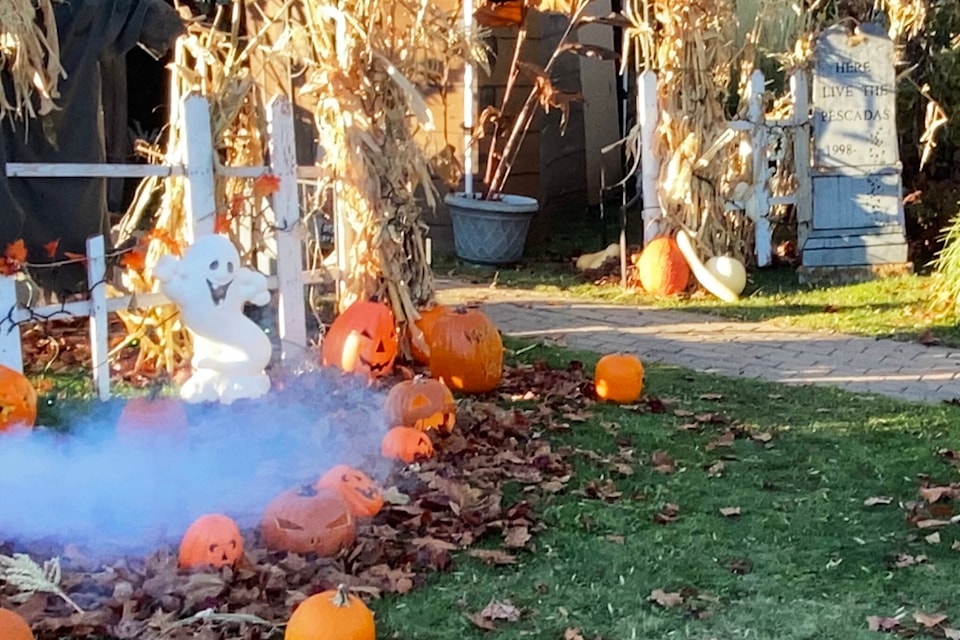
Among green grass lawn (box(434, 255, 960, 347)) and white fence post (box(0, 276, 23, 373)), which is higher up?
white fence post (box(0, 276, 23, 373))

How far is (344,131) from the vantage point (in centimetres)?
588

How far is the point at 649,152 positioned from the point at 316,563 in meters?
5.43

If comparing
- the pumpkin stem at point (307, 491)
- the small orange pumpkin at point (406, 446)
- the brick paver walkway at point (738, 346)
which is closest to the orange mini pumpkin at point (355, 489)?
the pumpkin stem at point (307, 491)

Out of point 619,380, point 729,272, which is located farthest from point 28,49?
point 729,272

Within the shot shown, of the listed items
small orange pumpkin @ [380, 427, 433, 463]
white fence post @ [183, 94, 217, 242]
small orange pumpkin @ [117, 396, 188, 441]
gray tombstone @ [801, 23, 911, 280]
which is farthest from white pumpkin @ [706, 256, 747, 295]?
small orange pumpkin @ [117, 396, 188, 441]

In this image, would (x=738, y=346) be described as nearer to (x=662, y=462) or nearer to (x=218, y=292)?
(x=662, y=462)

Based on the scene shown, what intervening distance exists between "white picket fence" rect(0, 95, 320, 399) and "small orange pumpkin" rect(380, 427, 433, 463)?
1565mm

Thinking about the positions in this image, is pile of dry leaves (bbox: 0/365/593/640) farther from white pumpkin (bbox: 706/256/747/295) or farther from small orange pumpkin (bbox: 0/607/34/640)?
white pumpkin (bbox: 706/256/747/295)

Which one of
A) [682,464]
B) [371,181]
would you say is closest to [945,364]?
[682,464]

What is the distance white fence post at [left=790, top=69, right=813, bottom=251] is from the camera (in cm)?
900

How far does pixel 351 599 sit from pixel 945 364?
14.4ft

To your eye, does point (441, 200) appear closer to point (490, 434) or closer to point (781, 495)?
point (490, 434)

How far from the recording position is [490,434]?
489 cm

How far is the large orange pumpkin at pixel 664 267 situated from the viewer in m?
8.26
